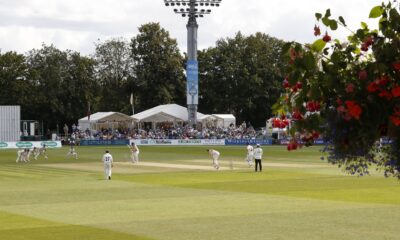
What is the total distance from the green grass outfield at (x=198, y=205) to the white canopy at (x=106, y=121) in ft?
165

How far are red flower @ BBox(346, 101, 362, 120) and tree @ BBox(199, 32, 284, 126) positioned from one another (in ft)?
333

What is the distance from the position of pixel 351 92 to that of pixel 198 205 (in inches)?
767

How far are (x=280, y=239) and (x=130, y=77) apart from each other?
9933cm

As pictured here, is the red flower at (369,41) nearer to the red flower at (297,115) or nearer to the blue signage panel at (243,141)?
the red flower at (297,115)

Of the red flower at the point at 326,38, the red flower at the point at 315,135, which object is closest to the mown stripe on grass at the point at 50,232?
the red flower at the point at 315,135

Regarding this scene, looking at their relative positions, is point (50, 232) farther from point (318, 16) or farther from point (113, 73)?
point (113, 73)

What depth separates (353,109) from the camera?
6.46m

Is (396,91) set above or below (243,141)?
above

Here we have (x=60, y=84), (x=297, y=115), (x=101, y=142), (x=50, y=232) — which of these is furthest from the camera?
(x=60, y=84)

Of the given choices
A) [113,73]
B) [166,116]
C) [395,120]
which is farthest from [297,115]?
[113,73]

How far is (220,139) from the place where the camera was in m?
91.1

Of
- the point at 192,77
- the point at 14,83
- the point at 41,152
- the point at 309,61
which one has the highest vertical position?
the point at 14,83

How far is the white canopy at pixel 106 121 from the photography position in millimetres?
96500

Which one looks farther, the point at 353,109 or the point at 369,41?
the point at 369,41
